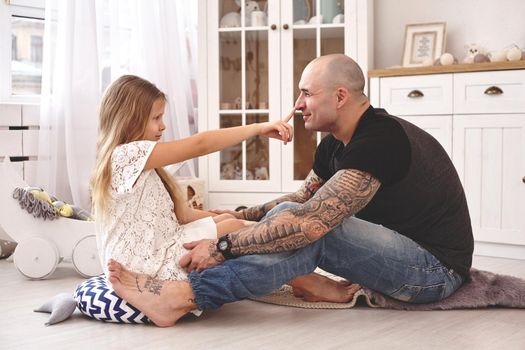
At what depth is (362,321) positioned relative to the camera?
2.15 metres

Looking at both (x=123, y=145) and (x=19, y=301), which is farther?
(x=19, y=301)

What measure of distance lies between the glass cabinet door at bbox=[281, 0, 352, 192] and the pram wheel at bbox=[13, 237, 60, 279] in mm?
1430

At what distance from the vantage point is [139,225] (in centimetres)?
219

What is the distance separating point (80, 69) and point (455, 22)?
1.91 meters

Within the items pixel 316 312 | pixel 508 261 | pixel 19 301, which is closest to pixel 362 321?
pixel 316 312

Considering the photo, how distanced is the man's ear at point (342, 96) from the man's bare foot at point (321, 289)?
538mm

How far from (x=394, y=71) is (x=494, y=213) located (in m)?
0.80

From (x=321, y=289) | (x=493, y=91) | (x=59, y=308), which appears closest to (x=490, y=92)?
(x=493, y=91)

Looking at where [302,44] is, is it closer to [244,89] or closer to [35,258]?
[244,89]

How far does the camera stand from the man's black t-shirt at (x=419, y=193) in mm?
2132

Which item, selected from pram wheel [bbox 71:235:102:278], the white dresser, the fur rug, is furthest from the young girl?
the white dresser

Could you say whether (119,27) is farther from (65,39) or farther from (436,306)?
(436,306)

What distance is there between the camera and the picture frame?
3.86 meters

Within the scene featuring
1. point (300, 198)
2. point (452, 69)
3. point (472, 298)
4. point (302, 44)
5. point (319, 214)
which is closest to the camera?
point (319, 214)
